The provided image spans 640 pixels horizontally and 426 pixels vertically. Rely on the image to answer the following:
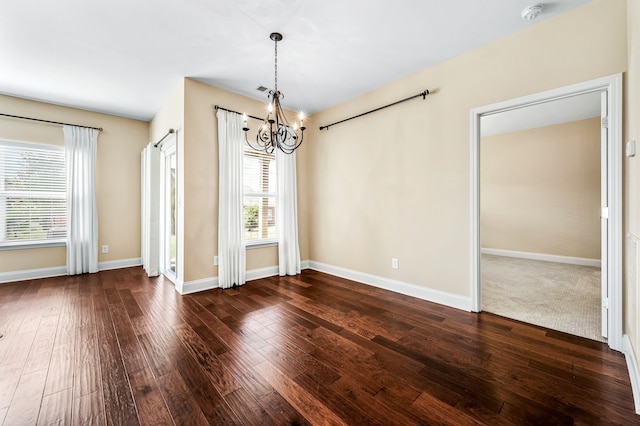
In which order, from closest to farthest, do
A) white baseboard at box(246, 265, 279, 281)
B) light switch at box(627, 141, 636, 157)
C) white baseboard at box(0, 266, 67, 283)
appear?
light switch at box(627, 141, 636, 157)
white baseboard at box(0, 266, 67, 283)
white baseboard at box(246, 265, 279, 281)

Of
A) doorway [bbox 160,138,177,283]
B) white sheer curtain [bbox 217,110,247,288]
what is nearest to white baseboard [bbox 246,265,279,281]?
white sheer curtain [bbox 217,110,247,288]

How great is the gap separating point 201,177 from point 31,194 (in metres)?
2.97

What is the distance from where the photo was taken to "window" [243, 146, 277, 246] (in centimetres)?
414

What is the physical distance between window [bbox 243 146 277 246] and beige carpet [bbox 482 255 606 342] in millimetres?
3160

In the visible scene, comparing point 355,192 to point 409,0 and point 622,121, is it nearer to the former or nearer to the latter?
point 409,0

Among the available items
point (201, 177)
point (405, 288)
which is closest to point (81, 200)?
point (201, 177)

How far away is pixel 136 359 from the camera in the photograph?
6.37ft

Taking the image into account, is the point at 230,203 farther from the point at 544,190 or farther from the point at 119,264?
the point at 544,190

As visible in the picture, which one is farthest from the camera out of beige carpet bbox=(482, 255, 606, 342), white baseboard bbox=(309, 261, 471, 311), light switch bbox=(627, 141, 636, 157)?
white baseboard bbox=(309, 261, 471, 311)

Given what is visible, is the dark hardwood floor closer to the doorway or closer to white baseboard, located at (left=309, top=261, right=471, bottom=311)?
white baseboard, located at (left=309, top=261, right=471, bottom=311)

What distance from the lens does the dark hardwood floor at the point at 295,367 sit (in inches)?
56.1

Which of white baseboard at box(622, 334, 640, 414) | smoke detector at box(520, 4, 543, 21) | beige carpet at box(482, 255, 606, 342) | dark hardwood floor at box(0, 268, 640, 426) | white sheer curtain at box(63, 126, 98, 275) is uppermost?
smoke detector at box(520, 4, 543, 21)

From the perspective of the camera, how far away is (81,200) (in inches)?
172

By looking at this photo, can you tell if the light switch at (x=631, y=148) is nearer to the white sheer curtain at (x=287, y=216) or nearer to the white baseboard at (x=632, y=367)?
Answer: the white baseboard at (x=632, y=367)
